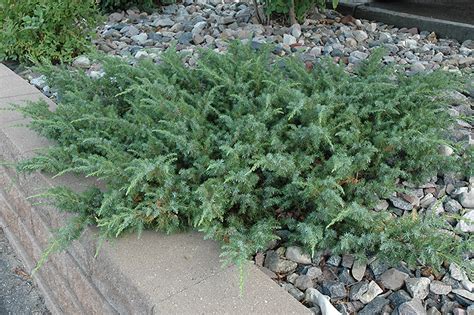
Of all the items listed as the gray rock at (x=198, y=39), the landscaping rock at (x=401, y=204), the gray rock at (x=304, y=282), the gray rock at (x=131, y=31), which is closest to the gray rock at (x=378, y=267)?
the gray rock at (x=304, y=282)

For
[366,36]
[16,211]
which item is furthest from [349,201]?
[366,36]

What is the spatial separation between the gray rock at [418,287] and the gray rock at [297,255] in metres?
0.35

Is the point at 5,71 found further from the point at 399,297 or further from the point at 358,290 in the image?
the point at 399,297

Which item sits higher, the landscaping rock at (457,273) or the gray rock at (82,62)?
the landscaping rock at (457,273)

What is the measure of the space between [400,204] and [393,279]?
39 cm

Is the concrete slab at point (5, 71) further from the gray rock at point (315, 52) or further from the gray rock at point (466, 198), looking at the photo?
the gray rock at point (466, 198)

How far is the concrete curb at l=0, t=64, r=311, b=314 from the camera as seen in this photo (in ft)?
5.17

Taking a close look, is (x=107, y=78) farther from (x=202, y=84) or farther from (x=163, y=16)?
(x=163, y=16)

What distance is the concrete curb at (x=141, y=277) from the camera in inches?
62.1

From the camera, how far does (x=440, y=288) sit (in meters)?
1.69

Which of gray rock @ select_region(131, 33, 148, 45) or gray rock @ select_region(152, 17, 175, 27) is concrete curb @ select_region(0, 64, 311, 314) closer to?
gray rock @ select_region(131, 33, 148, 45)

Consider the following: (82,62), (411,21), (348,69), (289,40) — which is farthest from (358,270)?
(411,21)

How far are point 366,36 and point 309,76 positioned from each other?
5.32ft

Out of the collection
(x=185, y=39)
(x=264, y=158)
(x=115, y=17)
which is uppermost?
(x=264, y=158)
